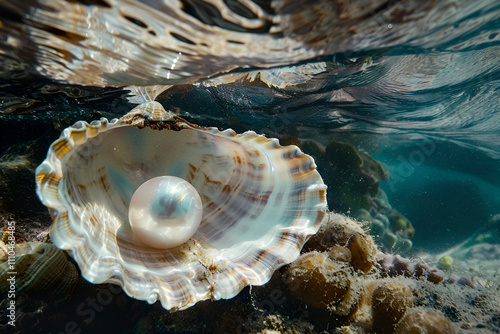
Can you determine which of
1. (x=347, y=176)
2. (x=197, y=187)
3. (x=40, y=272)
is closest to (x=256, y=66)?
(x=197, y=187)

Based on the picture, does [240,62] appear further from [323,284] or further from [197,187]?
[323,284]

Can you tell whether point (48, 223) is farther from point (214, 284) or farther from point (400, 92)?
point (400, 92)

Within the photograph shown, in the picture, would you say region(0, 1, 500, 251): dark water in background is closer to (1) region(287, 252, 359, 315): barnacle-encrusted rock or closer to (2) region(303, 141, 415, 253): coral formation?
(2) region(303, 141, 415, 253): coral formation

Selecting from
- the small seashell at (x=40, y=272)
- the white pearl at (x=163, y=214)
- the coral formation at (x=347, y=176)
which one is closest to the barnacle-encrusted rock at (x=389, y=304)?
the white pearl at (x=163, y=214)

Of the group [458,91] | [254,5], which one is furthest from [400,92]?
[254,5]

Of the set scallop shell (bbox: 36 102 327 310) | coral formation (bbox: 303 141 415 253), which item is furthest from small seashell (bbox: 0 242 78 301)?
coral formation (bbox: 303 141 415 253)

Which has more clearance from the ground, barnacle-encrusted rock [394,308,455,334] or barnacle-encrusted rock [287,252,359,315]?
barnacle-encrusted rock [394,308,455,334]

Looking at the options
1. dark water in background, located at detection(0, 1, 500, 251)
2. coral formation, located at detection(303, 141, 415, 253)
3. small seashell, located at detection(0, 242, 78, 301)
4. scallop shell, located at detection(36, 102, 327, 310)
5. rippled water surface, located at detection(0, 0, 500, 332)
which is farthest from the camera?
coral formation, located at detection(303, 141, 415, 253)
